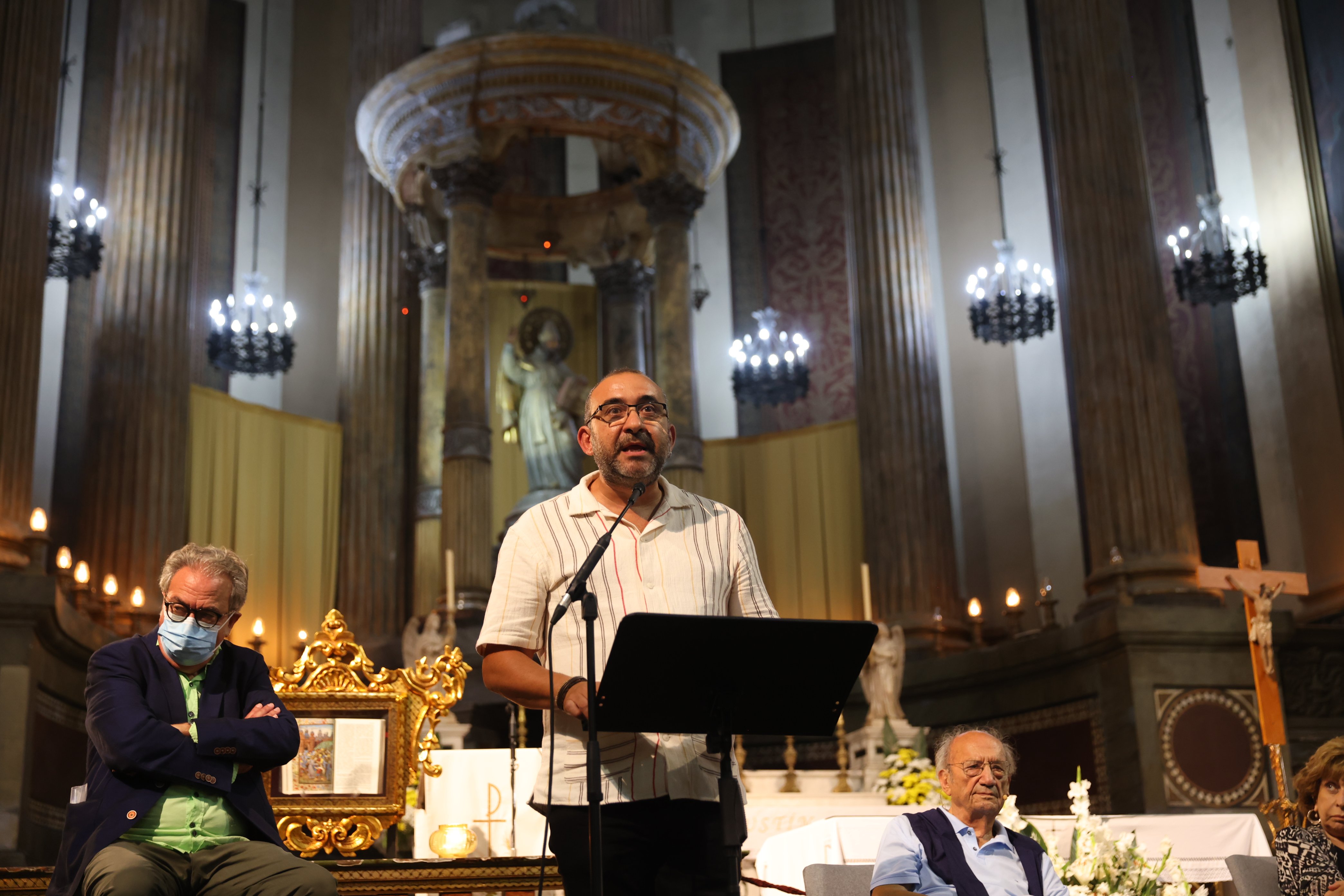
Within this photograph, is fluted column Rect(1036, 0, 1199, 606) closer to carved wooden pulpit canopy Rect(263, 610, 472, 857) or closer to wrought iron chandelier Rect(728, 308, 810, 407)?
wrought iron chandelier Rect(728, 308, 810, 407)

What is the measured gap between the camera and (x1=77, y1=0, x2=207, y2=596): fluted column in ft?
34.5

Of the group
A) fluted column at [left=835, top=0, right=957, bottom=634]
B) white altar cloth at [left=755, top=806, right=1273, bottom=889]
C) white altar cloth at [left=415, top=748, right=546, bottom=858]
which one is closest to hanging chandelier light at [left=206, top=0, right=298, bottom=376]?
fluted column at [left=835, top=0, right=957, bottom=634]

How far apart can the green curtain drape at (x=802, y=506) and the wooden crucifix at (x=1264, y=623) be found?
207 inches

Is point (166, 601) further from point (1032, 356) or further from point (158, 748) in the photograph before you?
point (1032, 356)

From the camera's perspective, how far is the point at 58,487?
1232cm

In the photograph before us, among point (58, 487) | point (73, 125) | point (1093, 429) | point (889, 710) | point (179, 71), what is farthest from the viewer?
point (73, 125)

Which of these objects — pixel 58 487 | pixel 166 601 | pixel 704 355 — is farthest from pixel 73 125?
pixel 166 601

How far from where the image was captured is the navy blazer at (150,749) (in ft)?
11.2

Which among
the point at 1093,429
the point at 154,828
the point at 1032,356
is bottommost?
the point at 154,828

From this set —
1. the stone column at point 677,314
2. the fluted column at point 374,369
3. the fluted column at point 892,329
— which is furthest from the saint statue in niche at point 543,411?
the fluted column at point 892,329

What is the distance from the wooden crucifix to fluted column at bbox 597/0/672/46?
760cm

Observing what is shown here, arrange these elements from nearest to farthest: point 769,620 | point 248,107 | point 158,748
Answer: point 769,620 → point 158,748 → point 248,107

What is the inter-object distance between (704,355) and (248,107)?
220 inches

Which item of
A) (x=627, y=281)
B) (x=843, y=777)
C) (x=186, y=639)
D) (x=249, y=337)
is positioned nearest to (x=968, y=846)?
(x=186, y=639)
